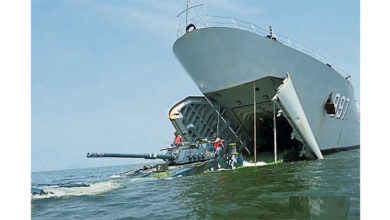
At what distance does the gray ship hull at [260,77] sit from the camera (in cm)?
1263

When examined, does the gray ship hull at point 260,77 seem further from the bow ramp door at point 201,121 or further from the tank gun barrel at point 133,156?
the tank gun barrel at point 133,156

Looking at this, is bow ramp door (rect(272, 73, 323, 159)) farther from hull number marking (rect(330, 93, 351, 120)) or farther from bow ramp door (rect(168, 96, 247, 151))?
bow ramp door (rect(168, 96, 247, 151))

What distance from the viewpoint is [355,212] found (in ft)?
12.9

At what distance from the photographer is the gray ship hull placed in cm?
1263

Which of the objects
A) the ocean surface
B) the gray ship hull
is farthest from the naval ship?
the ocean surface

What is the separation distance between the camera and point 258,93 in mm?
14344

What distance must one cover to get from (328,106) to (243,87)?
13.9ft

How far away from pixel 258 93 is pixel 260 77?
161cm

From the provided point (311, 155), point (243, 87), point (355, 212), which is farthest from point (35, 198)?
point (311, 155)

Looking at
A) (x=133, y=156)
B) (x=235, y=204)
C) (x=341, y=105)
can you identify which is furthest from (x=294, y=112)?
(x=235, y=204)

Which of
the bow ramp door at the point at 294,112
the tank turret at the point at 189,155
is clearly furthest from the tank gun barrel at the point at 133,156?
the bow ramp door at the point at 294,112

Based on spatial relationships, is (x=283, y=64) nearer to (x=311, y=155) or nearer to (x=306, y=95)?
(x=306, y=95)
